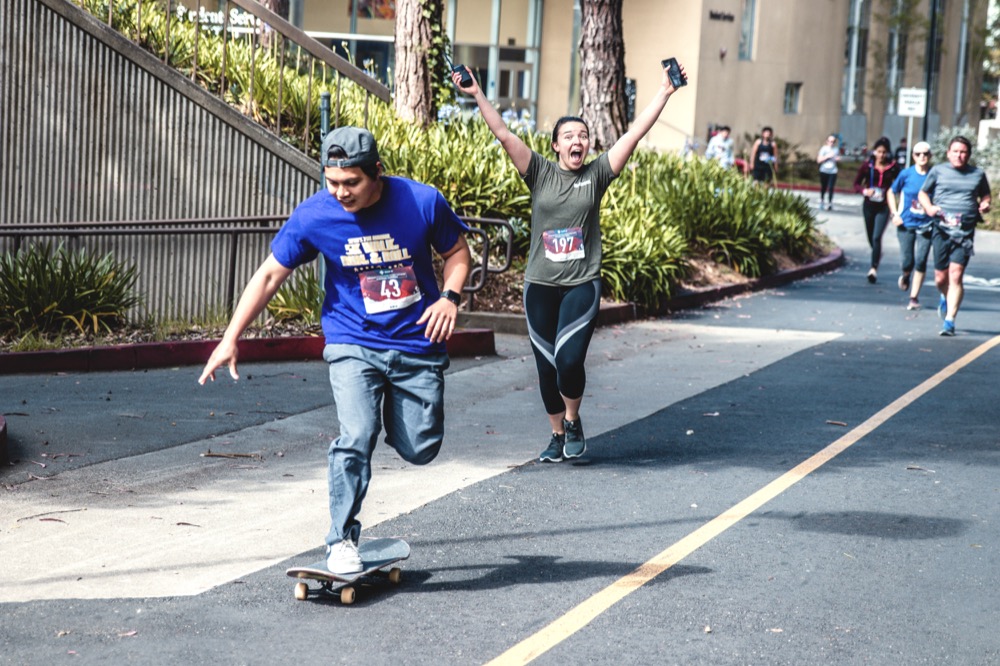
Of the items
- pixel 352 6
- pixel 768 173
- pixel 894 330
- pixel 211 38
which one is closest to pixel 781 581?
pixel 894 330

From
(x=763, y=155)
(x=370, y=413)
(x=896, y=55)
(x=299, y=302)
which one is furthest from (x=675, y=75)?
(x=896, y=55)

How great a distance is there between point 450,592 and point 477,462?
2595 mm

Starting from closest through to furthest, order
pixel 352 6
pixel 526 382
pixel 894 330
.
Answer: pixel 526 382 < pixel 894 330 < pixel 352 6

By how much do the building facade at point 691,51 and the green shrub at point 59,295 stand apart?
89.5 feet

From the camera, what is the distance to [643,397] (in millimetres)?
10734

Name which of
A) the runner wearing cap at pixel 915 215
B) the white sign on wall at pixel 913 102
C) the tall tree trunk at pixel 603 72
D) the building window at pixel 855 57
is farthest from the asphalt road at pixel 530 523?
the building window at pixel 855 57

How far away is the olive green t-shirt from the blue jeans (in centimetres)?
244

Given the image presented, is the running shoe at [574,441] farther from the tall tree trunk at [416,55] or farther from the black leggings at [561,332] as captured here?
the tall tree trunk at [416,55]

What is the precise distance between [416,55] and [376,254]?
1277 centimetres

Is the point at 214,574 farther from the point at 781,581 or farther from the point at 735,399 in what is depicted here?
the point at 735,399

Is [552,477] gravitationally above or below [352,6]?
below

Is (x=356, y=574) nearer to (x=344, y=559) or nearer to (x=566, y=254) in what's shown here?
(x=344, y=559)

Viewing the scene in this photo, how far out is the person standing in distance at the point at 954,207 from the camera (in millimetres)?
14328

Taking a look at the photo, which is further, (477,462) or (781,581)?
(477,462)
